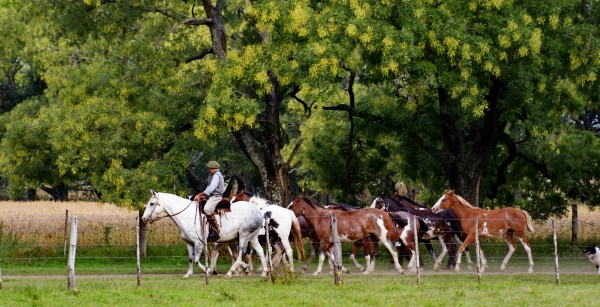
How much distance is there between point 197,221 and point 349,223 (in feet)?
13.5

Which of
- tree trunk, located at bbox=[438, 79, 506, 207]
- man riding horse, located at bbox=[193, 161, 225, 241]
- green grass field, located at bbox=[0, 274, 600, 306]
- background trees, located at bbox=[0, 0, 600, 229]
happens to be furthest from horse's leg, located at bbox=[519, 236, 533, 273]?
man riding horse, located at bbox=[193, 161, 225, 241]

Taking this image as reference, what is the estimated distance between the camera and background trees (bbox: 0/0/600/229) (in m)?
28.5

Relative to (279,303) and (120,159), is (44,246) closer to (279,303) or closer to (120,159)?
(120,159)

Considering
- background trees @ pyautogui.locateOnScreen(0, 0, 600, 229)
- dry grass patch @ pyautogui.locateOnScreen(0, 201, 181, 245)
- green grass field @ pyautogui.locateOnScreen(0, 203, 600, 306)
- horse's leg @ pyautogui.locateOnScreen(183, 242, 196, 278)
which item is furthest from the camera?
dry grass patch @ pyautogui.locateOnScreen(0, 201, 181, 245)

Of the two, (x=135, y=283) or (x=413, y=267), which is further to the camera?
(x=413, y=267)

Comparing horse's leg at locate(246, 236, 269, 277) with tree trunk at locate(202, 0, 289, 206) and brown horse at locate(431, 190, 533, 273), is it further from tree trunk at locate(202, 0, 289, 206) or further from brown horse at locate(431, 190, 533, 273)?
tree trunk at locate(202, 0, 289, 206)

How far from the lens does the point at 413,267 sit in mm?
26688

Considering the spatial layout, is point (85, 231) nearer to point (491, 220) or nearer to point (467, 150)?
point (467, 150)

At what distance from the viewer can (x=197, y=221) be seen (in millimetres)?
23734

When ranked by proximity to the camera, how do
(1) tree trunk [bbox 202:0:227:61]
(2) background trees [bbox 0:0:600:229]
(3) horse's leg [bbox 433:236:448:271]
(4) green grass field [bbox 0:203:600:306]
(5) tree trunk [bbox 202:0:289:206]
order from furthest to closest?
(5) tree trunk [bbox 202:0:289:206]
(1) tree trunk [bbox 202:0:227:61]
(2) background trees [bbox 0:0:600:229]
(3) horse's leg [bbox 433:236:448:271]
(4) green grass field [bbox 0:203:600:306]

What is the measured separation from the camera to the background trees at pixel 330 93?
28469mm

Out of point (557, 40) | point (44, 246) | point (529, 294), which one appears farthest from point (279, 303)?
point (557, 40)

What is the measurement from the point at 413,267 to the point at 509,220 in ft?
9.66

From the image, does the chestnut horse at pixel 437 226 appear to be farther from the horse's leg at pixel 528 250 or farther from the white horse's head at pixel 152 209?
the white horse's head at pixel 152 209
